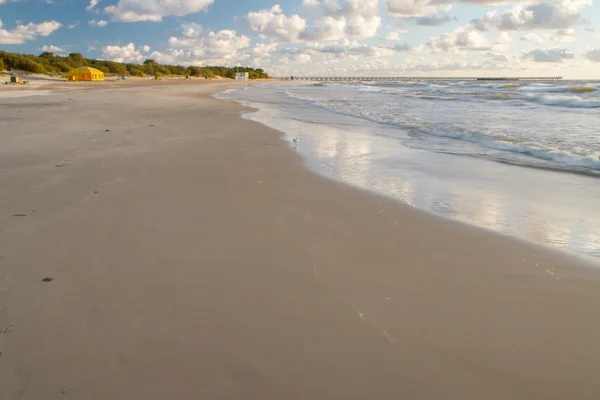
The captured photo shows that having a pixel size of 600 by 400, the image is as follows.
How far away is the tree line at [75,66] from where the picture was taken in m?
43.7

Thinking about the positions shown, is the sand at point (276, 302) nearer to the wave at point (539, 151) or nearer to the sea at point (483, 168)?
the sea at point (483, 168)

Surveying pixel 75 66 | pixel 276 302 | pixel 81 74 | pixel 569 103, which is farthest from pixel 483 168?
pixel 75 66

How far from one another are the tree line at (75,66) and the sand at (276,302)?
50369 millimetres

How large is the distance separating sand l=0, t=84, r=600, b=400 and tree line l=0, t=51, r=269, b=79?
165 ft

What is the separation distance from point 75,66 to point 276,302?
65611 mm

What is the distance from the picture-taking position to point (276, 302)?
7.16ft

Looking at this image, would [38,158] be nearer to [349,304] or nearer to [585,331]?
[349,304]

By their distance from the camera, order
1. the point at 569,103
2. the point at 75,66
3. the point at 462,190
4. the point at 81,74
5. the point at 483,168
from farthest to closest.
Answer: the point at 75,66 < the point at 81,74 < the point at 569,103 < the point at 483,168 < the point at 462,190

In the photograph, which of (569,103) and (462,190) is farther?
(569,103)

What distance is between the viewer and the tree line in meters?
43.7

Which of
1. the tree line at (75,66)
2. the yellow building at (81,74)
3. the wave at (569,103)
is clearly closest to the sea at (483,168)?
the wave at (569,103)

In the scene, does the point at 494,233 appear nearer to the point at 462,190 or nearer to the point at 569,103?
the point at 462,190

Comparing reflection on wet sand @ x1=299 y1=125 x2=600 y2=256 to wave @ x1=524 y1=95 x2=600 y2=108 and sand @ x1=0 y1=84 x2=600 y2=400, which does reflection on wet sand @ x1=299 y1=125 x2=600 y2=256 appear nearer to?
sand @ x1=0 y1=84 x2=600 y2=400

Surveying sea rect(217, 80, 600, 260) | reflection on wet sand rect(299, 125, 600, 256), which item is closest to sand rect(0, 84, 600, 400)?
reflection on wet sand rect(299, 125, 600, 256)
